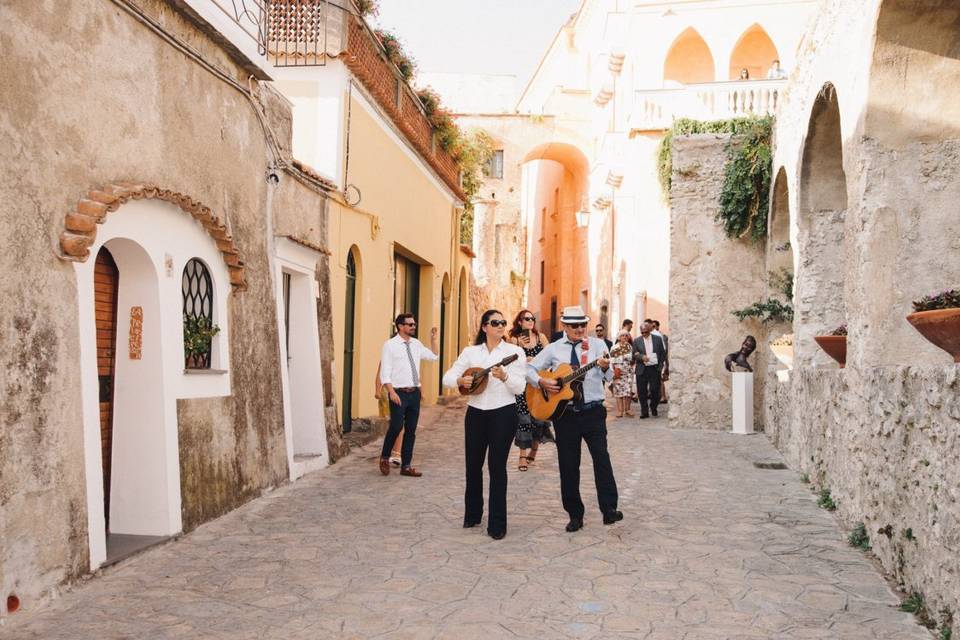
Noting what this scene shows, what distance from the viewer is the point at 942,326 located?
187 inches

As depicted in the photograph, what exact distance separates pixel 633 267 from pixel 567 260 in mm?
13313

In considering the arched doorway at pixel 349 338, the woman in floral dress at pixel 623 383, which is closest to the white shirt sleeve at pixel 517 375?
the arched doorway at pixel 349 338

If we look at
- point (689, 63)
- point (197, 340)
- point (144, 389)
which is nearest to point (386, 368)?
point (197, 340)

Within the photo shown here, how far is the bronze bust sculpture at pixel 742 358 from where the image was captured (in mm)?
14664

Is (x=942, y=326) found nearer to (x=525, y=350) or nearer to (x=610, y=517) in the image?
(x=610, y=517)

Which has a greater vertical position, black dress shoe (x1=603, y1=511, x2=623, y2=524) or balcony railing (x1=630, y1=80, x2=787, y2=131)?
balcony railing (x1=630, y1=80, x2=787, y2=131)

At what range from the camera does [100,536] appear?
18.7 feet

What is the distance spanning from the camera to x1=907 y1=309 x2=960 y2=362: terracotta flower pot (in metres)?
4.68

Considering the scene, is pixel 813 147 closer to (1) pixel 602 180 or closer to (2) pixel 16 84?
(2) pixel 16 84

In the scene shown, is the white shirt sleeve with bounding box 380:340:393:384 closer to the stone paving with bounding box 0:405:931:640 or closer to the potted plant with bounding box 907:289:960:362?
the stone paving with bounding box 0:405:931:640

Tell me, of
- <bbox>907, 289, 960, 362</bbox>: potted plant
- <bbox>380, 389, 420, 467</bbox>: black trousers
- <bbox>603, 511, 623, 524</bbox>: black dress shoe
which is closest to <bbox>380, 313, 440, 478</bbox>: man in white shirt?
<bbox>380, 389, 420, 467</bbox>: black trousers

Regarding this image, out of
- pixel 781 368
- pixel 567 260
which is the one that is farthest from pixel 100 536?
pixel 567 260

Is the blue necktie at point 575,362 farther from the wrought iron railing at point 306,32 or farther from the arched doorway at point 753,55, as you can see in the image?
the arched doorway at point 753,55

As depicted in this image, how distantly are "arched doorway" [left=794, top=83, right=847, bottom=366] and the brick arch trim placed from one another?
22.2 feet
